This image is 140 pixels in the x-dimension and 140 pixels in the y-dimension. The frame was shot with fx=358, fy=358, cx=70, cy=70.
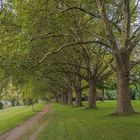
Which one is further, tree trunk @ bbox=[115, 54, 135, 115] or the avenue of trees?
tree trunk @ bbox=[115, 54, 135, 115]

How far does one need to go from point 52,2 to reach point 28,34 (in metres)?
2.74

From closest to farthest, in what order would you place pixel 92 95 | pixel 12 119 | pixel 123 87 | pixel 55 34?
1. pixel 123 87
2. pixel 55 34
3. pixel 12 119
4. pixel 92 95

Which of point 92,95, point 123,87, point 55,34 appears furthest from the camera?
point 92,95

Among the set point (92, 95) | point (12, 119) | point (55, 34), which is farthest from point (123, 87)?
point (92, 95)

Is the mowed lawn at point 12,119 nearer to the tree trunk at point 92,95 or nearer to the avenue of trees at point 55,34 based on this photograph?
the avenue of trees at point 55,34

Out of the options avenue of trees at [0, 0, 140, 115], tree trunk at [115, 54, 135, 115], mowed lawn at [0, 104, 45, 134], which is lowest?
mowed lawn at [0, 104, 45, 134]

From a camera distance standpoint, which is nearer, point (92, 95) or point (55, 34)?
point (55, 34)

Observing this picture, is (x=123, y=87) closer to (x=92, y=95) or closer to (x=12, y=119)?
(x=12, y=119)

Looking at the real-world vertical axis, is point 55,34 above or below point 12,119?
above

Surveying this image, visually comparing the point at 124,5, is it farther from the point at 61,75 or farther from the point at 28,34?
the point at 61,75

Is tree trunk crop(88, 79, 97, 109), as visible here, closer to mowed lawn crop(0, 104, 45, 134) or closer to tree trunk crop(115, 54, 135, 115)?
mowed lawn crop(0, 104, 45, 134)

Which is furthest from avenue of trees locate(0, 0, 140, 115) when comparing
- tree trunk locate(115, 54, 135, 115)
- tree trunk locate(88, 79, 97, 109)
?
tree trunk locate(88, 79, 97, 109)

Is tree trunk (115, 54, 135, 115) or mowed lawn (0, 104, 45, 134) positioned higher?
tree trunk (115, 54, 135, 115)

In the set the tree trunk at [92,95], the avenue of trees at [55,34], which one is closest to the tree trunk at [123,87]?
the avenue of trees at [55,34]
